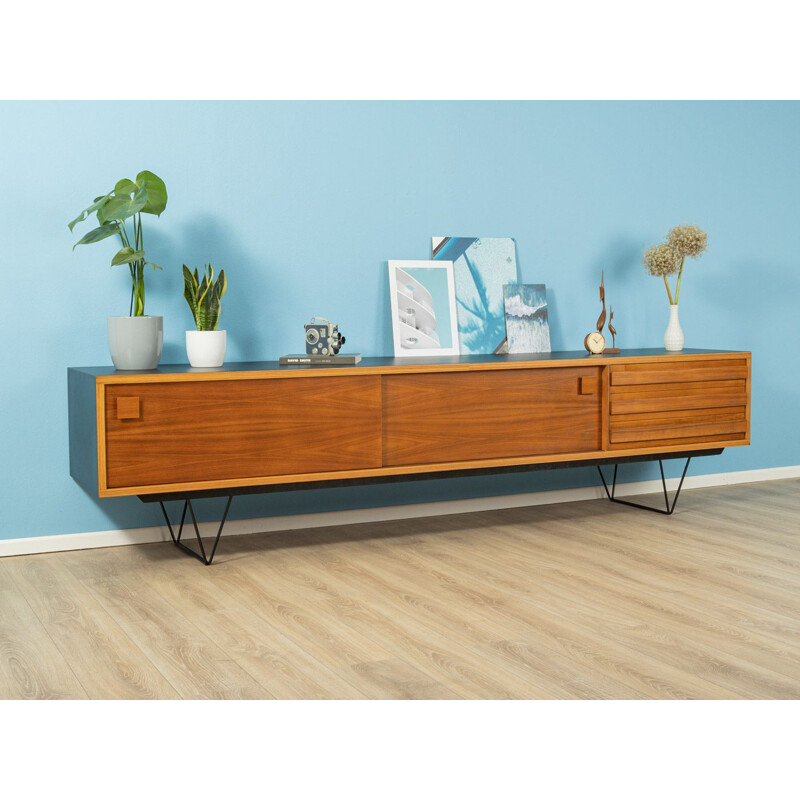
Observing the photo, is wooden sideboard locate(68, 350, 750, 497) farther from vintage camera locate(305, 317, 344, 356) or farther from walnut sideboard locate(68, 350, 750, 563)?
vintage camera locate(305, 317, 344, 356)

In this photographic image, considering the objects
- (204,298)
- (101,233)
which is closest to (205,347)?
(204,298)

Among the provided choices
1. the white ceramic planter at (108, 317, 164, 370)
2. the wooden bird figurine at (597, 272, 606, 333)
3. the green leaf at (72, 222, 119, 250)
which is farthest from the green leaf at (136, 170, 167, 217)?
the wooden bird figurine at (597, 272, 606, 333)

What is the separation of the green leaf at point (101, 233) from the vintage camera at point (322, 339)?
2.53 ft

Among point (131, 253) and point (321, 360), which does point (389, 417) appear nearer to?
point (321, 360)

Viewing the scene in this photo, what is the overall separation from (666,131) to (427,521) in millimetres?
2172

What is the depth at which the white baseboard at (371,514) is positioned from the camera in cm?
346

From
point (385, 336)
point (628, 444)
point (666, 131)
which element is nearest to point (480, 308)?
point (385, 336)

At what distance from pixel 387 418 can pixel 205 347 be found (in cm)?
69

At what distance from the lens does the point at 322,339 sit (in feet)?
11.6

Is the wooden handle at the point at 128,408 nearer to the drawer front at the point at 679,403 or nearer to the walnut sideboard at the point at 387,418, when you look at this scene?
the walnut sideboard at the point at 387,418

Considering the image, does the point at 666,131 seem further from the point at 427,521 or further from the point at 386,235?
the point at 427,521

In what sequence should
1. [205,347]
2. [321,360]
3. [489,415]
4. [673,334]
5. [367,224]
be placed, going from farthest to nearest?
[673,334]
[367,224]
[489,415]
[321,360]
[205,347]

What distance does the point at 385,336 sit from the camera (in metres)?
3.94

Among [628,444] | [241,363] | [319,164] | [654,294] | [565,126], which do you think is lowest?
[628,444]
